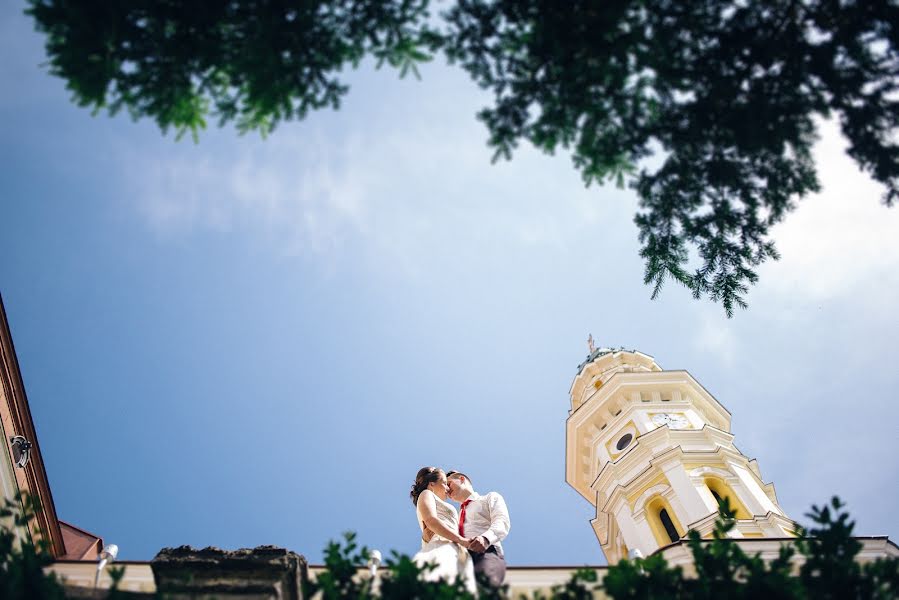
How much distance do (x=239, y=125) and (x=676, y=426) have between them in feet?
84.8

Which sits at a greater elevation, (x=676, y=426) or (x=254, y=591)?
(x=676, y=426)

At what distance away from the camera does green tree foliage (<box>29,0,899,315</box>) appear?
6.30 m

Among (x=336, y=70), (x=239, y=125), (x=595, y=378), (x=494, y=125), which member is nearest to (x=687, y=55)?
(x=494, y=125)

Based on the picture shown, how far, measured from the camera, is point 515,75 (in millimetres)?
6859

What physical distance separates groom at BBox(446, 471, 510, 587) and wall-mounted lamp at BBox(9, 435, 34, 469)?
11753 mm

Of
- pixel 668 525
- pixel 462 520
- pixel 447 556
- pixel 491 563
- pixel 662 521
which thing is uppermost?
pixel 662 521

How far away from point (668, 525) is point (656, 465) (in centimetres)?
236

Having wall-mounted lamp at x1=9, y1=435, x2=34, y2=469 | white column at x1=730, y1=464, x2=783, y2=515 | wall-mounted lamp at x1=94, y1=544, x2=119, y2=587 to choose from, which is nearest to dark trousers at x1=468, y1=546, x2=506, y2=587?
wall-mounted lamp at x1=94, y1=544, x2=119, y2=587

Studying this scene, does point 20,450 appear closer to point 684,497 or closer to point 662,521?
point 684,497

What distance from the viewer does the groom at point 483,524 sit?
25.9 feet

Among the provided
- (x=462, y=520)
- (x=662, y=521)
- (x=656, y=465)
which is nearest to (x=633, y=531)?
(x=662, y=521)

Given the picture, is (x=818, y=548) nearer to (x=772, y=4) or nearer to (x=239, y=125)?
(x=772, y=4)

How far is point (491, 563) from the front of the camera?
26.0 ft

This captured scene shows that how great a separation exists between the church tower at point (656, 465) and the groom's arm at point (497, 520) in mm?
12939
